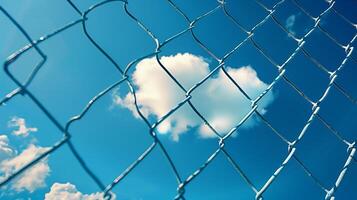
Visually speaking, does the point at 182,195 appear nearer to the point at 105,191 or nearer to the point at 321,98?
the point at 105,191

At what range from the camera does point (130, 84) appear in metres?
1.16

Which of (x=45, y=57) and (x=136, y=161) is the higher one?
(x=45, y=57)

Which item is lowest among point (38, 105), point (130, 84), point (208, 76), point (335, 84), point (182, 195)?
point (335, 84)

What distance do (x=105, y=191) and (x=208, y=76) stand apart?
64 cm

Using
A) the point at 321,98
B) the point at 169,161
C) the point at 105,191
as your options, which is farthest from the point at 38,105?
the point at 321,98

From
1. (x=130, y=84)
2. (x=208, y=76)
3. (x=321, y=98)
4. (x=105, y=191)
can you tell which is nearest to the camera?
(x=105, y=191)

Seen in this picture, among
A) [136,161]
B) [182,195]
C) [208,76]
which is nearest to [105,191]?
[136,161]

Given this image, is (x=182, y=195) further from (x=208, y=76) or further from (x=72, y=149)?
(x=208, y=76)

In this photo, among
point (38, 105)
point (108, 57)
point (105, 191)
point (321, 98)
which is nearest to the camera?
point (38, 105)

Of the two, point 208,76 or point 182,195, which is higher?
point 208,76

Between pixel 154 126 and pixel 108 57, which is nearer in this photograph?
pixel 108 57

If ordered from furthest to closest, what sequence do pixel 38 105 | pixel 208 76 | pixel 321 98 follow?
pixel 321 98
pixel 208 76
pixel 38 105

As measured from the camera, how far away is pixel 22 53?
87cm

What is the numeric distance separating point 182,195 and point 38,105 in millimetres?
452
